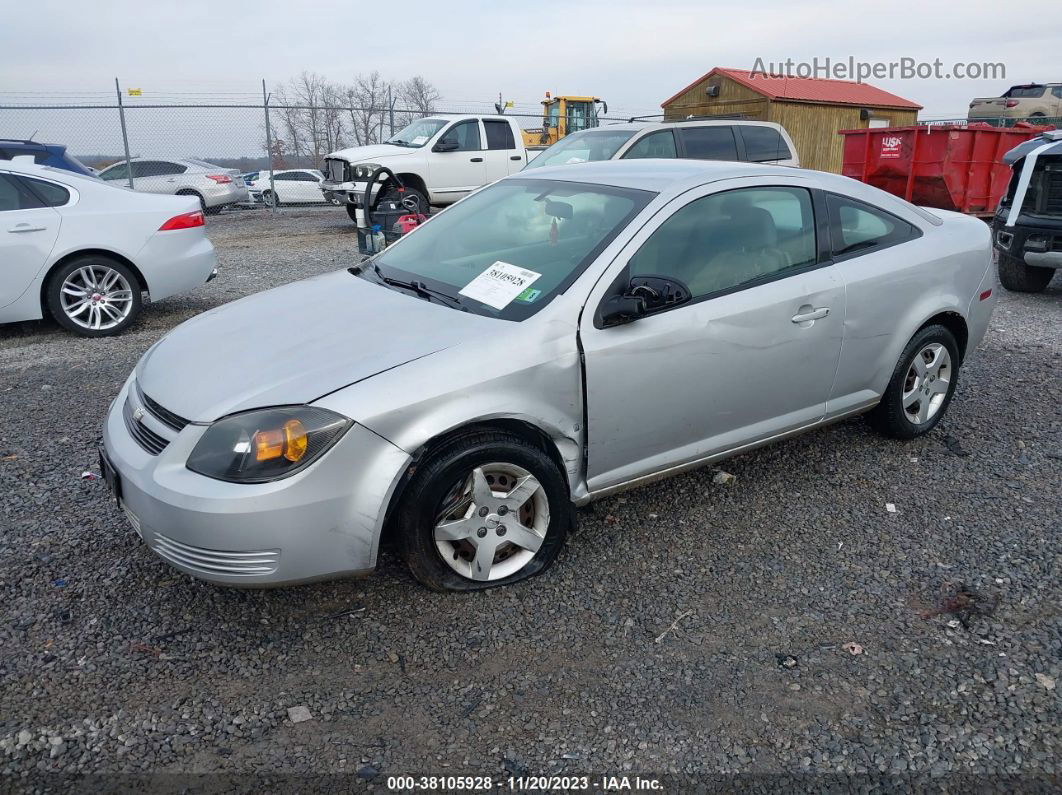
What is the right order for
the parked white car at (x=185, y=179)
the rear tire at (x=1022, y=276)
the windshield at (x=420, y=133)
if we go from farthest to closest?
the parked white car at (x=185, y=179)
the windshield at (x=420, y=133)
the rear tire at (x=1022, y=276)

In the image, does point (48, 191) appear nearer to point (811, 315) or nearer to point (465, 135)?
point (811, 315)

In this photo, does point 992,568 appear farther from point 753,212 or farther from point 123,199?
point 123,199

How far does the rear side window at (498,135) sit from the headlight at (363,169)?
2337 millimetres

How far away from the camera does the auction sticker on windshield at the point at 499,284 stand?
10.9 ft

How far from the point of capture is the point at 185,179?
61.2ft

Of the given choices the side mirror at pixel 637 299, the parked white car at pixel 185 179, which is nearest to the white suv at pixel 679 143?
the side mirror at pixel 637 299

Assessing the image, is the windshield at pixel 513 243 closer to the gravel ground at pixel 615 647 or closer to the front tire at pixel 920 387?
the gravel ground at pixel 615 647

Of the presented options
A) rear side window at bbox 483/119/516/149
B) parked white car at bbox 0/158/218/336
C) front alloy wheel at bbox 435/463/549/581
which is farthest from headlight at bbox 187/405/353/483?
rear side window at bbox 483/119/516/149

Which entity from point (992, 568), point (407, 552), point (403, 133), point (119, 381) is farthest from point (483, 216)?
point (403, 133)

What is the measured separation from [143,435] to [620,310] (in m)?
1.82

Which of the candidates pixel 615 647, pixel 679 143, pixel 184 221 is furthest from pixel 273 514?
pixel 679 143

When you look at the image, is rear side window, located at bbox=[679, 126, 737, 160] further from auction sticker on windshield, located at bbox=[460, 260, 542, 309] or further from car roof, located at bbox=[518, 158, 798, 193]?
auction sticker on windshield, located at bbox=[460, 260, 542, 309]

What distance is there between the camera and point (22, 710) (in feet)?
8.44

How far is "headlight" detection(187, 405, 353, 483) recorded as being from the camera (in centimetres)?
269
